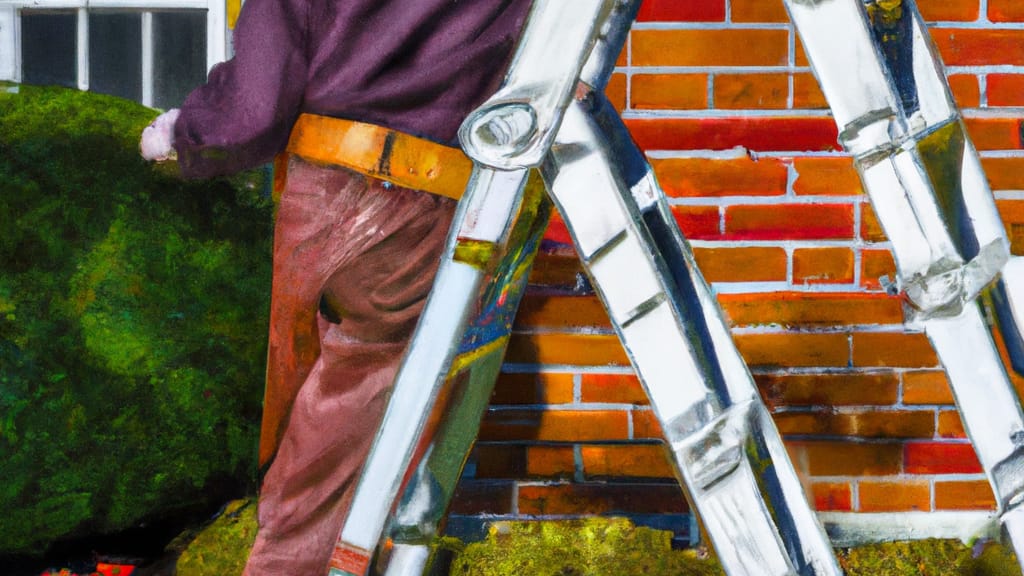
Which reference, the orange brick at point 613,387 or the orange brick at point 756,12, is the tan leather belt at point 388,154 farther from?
the orange brick at point 756,12

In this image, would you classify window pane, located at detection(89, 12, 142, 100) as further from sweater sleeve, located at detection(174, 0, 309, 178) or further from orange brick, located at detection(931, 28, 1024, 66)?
orange brick, located at detection(931, 28, 1024, 66)

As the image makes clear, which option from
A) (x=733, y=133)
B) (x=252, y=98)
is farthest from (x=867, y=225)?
(x=252, y=98)

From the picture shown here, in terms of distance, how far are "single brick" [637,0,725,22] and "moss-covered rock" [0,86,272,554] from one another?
749 millimetres

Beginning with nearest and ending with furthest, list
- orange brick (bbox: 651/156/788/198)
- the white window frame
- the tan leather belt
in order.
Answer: the tan leather belt
the white window frame
orange brick (bbox: 651/156/788/198)

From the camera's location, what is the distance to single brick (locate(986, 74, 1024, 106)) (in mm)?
1524

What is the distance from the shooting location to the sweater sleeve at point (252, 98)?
1319 mm

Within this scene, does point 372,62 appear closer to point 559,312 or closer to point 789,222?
point 559,312

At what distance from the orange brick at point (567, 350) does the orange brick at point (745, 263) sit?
8.8 inches

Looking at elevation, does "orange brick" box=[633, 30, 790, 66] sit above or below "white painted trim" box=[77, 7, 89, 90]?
above

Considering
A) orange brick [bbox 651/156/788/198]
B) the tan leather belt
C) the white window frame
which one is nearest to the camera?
the tan leather belt

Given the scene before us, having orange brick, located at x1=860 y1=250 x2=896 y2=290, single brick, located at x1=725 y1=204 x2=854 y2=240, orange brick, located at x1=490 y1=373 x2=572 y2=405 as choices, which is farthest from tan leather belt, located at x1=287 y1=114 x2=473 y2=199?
orange brick, located at x1=860 y1=250 x2=896 y2=290

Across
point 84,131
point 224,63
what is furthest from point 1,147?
point 224,63

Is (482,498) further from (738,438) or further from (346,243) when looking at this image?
(738,438)

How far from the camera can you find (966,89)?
5.02 ft
